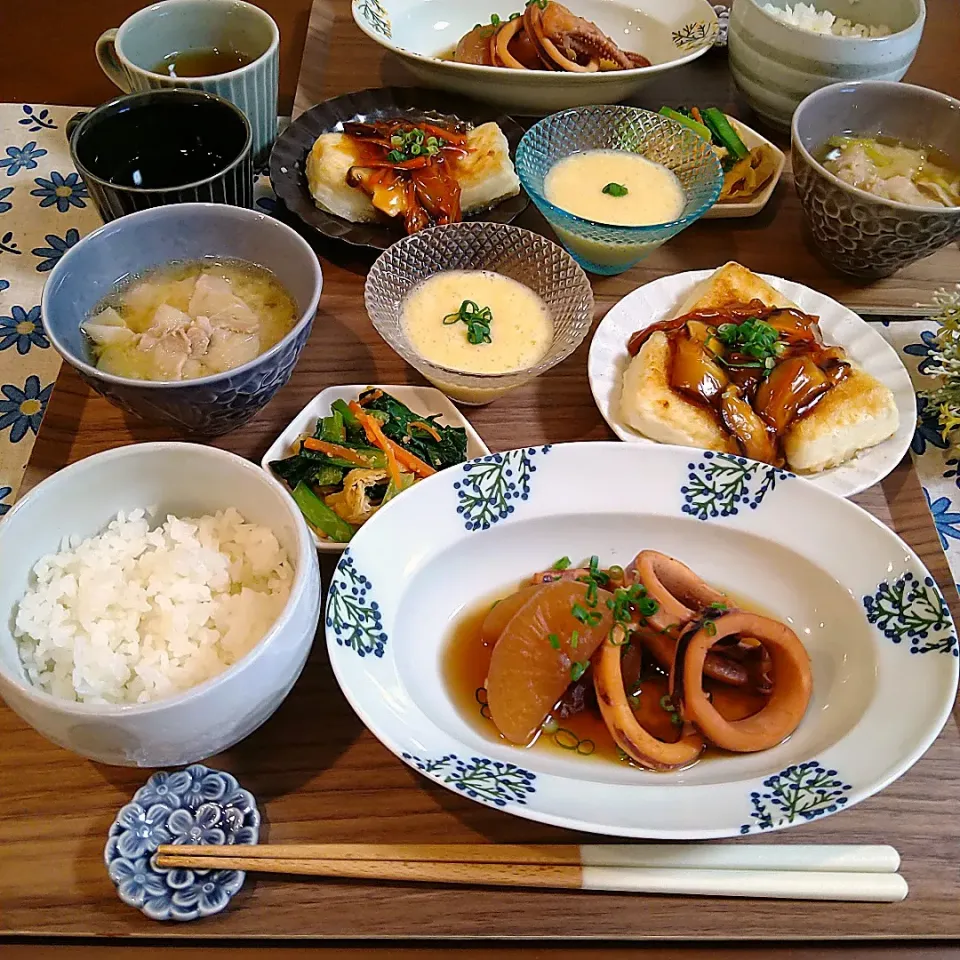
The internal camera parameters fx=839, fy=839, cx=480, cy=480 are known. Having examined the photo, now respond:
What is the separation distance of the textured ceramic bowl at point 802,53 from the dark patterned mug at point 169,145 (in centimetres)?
145

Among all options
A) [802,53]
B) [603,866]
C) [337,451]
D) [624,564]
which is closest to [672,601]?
[624,564]

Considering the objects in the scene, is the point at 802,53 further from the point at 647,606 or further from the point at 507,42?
the point at 647,606

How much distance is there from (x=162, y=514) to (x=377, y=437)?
0.42 metres

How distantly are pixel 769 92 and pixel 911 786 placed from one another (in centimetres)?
192

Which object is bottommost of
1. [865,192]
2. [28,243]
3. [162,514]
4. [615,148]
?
[28,243]

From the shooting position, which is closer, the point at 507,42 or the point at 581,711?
the point at 581,711

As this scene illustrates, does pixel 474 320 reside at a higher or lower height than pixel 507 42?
lower

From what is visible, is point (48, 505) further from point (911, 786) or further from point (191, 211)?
point (911, 786)

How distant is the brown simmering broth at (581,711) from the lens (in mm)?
1352

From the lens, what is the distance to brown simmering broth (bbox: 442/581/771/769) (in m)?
1.35

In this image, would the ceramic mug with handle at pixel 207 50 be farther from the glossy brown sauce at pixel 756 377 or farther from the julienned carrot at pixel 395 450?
the glossy brown sauce at pixel 756 377

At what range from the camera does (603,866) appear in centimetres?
119

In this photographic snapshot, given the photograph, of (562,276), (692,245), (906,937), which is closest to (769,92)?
(692,245)

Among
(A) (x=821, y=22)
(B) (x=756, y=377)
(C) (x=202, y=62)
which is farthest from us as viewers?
(A) (x=821, y=22)
